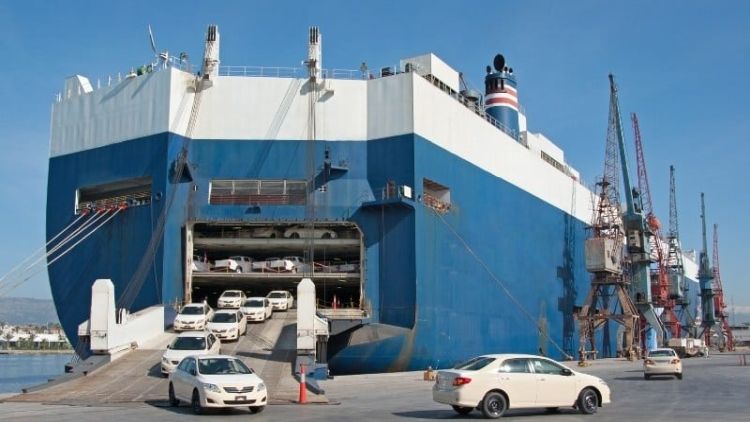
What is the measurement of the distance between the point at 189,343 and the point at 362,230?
16.8 metres

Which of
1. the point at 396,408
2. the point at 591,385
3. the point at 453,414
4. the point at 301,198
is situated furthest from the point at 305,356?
the point at 301,198

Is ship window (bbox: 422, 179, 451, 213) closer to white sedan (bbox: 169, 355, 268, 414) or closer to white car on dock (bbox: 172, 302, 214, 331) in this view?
white car on dock (bbox: 172, 302, 214, 331)

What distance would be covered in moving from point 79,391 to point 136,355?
675 cm

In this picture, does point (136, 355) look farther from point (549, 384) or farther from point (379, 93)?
point (379, 93)

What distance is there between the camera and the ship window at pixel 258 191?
137 feet

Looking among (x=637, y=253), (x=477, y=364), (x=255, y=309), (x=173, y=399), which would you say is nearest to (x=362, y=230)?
A: (x=255, y=309)

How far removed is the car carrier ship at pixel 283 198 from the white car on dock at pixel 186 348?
11283 mm

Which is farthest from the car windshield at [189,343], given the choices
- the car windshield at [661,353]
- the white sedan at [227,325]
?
the car windshield at [661,353]

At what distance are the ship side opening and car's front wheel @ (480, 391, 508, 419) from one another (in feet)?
74.7

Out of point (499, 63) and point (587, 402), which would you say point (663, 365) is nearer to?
point (587, 402)

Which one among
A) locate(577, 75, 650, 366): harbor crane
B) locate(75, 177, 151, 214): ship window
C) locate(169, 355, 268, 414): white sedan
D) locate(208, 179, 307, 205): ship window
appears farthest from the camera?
locate(577, 75, 650, 366): harbor crane

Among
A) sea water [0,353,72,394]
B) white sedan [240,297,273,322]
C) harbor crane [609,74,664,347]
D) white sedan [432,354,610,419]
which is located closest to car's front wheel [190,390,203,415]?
white sedan [432,354,610,419]

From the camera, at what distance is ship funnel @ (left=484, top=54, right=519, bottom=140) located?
63.8 metres

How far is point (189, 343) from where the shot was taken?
2628 centimetres
